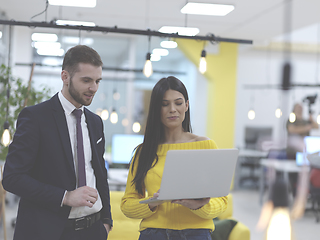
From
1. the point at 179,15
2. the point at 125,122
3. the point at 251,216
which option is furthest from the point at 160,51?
the point at 251,216

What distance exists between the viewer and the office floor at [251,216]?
500 cm

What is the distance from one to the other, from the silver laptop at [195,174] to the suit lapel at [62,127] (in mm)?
432

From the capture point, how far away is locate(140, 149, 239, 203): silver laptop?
1.51m

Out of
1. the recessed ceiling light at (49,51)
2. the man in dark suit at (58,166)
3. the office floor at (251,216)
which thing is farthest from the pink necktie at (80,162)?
the recessed ceiling light at (49,51)

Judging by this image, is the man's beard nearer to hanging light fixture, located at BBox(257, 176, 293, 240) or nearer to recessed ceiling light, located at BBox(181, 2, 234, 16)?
hanging light fixture, located at BBox(257, 176, 293, 240)

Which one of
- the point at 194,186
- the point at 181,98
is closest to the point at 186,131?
the point at 181,98

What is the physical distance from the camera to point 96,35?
8.55 meters

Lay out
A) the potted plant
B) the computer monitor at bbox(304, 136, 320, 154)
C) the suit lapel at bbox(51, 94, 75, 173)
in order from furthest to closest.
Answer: the computer monitor at bbox(304, 136, 320, 154), the potted plant, the suit lapel at bbox(51, 94, 75, 173)

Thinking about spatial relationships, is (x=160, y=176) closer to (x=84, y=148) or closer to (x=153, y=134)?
(x=153, y=134)

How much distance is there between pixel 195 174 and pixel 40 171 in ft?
2.40

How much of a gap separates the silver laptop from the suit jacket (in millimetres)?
422

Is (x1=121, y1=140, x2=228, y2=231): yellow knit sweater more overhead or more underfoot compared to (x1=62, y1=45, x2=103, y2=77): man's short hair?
more underfoot

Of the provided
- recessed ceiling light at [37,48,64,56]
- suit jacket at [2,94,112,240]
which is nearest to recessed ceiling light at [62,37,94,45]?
recessed ceiling light at [37,48,64,56]

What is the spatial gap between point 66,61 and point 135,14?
4.92m
